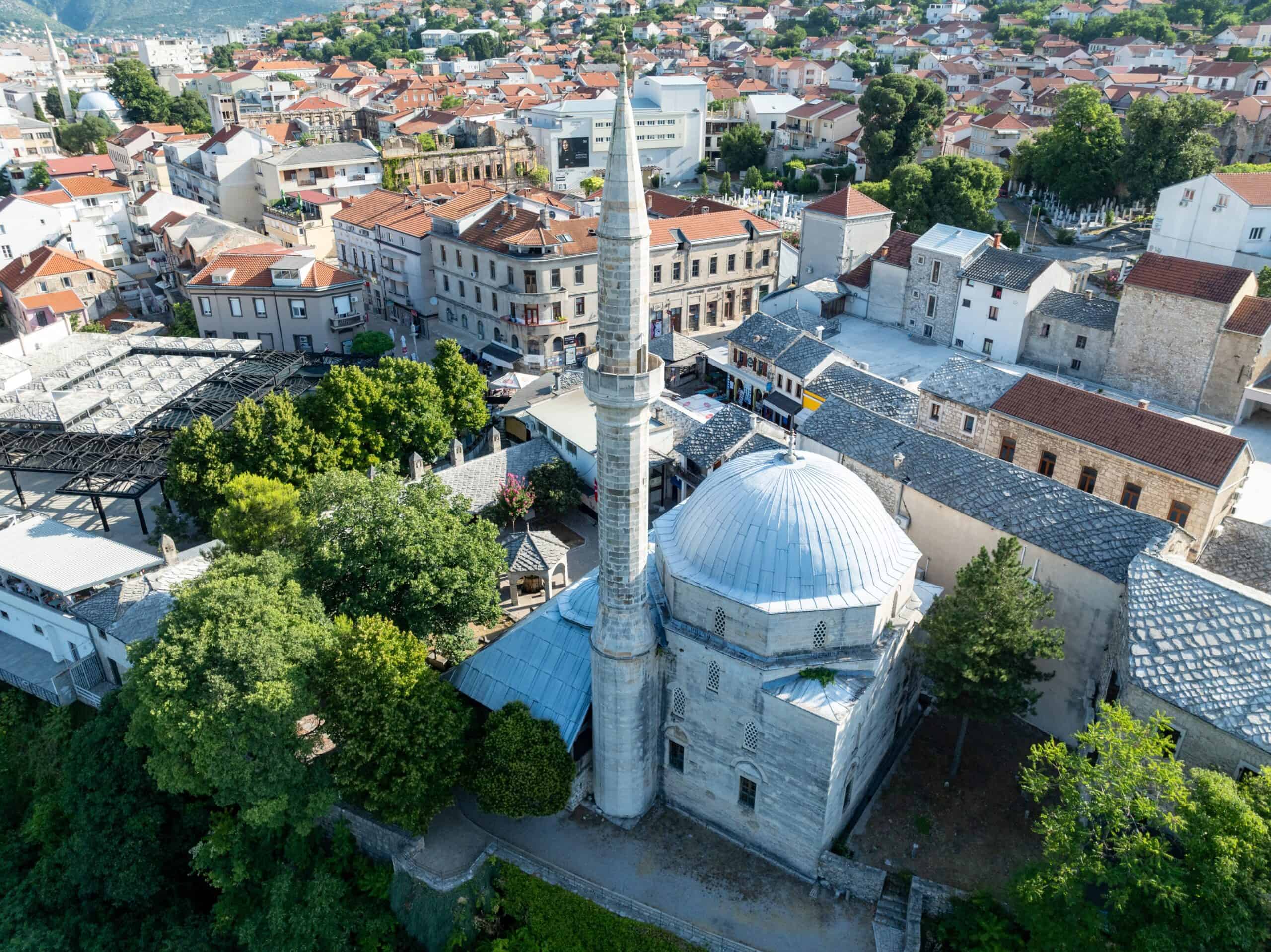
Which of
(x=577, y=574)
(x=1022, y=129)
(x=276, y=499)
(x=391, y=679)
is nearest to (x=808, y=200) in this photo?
(x=1022, y=129)

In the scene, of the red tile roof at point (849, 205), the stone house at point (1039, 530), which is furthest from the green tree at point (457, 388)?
the red tile roof at point (849, 205)

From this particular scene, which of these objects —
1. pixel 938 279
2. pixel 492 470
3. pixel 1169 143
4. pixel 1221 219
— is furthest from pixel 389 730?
pixel 1169 143

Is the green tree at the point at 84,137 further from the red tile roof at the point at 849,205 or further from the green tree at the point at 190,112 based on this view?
the red tile roof at the point at 849,205

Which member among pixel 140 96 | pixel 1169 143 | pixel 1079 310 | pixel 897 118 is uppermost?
pixel 1169 143

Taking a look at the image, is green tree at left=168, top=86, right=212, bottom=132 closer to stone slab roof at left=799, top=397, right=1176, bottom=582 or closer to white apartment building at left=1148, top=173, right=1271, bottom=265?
white apartment building at left=1148, top=173, right=1271, bottom=265

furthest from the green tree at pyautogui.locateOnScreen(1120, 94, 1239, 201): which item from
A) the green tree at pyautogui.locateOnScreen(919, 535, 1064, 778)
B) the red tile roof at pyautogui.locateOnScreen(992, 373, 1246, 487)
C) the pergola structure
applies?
the pergola structure

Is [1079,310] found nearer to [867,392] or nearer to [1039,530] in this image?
[867,392]
